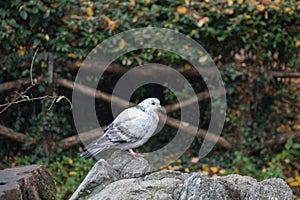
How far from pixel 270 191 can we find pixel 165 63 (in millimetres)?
3368

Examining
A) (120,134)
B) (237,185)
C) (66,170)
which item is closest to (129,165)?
(120,134)

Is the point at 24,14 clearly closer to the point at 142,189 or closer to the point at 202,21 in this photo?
the point at 202,21

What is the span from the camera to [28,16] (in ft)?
20.9

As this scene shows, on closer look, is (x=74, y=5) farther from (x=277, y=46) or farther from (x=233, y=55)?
(x=277, y=46)

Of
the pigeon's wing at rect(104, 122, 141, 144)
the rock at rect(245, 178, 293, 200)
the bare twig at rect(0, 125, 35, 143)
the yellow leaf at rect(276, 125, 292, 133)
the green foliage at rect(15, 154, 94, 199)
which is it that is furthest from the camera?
the yellow leaf at rect(276, 125, 292, 133)

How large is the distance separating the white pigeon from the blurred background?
5.89 feet

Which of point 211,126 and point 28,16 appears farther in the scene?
point 211,126

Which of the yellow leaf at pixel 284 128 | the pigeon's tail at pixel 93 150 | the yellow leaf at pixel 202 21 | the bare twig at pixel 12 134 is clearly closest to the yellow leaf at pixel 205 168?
the yellow leaf at pixel 284 128

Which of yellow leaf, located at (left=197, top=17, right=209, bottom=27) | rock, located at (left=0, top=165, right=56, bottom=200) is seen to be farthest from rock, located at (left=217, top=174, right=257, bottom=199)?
yellow leaf, located at (left=197, top=17, right=209, bottom=27)

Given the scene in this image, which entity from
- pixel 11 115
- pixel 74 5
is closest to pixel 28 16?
pixel 74 5

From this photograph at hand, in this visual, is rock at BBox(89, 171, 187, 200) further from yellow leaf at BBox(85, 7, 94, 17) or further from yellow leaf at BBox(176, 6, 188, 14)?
yellow leaf at BBox(85, 7, 94, 17)

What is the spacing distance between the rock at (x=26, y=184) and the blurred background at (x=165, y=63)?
1633mm

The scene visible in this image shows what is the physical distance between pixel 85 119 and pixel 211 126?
1.53 m

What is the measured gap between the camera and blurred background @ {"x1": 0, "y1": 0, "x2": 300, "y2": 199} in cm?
634
